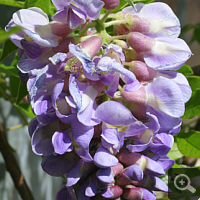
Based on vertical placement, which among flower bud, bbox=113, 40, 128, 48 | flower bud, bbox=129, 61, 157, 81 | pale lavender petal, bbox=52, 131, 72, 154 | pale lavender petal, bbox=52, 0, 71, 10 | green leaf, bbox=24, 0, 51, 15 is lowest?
pale lavender petal, bbox=52, 131, 72, 154

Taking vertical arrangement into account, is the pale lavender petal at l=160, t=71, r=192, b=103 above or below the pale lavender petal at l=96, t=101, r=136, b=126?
above

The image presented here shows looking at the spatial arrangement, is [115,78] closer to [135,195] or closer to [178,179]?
[135,195]

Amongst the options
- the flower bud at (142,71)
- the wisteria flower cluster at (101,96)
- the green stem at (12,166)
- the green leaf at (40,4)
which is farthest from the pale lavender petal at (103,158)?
the green stem at (12,166)

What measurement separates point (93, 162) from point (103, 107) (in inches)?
3.0

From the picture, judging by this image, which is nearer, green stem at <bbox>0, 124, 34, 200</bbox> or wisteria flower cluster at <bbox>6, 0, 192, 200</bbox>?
wisteria flower cluster at <bbox>6, 0, 192, 200</bbox>

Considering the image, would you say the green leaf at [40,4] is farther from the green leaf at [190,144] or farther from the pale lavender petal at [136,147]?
the green leaf at [190,144]

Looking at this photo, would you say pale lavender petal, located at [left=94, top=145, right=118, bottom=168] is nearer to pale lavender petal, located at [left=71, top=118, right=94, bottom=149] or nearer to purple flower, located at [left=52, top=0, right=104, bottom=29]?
pale lavender petal, located at [left=71, top=118, right=94, bottom=149]

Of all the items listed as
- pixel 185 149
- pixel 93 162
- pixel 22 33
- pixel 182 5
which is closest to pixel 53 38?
pixel 22 33

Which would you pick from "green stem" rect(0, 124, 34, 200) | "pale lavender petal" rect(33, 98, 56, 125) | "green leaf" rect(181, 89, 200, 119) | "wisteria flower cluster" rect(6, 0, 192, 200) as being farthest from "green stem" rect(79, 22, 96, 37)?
"green stem" rect(0, 124, 34, 200)

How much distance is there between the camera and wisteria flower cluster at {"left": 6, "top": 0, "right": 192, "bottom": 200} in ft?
1.08

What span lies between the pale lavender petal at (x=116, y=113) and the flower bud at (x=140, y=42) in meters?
0.08

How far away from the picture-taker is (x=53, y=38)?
37cm

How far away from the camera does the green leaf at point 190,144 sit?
52cm

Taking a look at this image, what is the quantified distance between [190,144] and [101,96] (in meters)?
0.24
